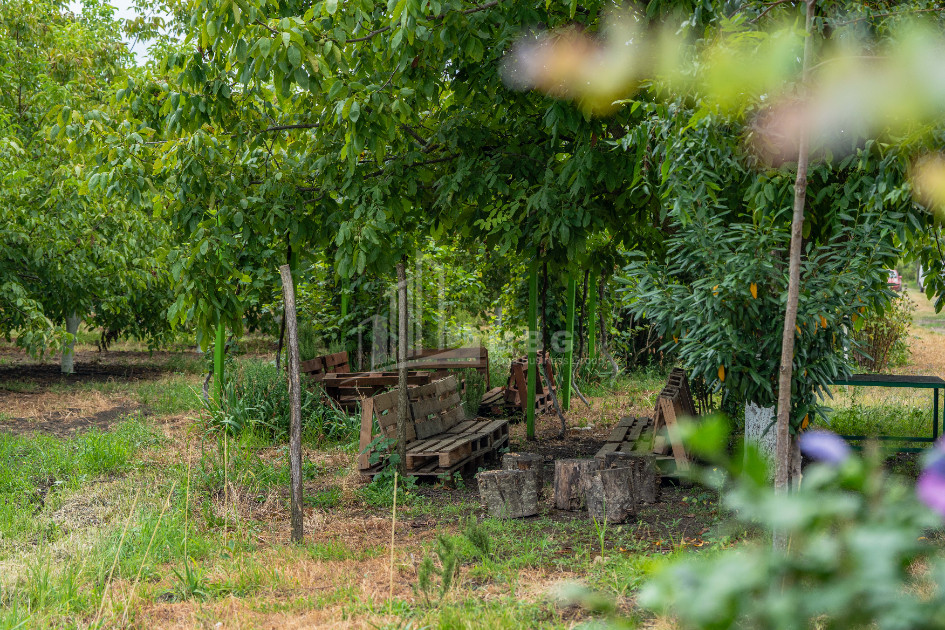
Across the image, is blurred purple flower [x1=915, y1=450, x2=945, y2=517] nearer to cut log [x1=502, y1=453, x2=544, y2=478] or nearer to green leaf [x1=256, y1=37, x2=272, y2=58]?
green leaf [x1=256, y1=37, x2=272, y2=58]

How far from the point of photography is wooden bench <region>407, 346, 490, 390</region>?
9312 mm

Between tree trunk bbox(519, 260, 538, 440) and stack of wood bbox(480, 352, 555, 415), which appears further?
stack of wood bbox(480, 352, 555, 415)

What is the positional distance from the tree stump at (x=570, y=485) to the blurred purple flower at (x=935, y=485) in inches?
173

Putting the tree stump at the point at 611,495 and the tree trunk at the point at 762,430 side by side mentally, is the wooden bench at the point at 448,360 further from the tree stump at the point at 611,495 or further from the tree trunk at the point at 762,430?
the tree stump at the point at 611,495

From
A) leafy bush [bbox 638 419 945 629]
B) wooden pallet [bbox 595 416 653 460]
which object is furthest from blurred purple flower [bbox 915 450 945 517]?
wooden pallet [bbox 595 416 653 460]

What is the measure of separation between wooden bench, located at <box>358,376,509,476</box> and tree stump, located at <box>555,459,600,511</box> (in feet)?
3.40

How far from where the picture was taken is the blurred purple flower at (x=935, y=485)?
96cm

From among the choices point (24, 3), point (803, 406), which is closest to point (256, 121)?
point (803, 406)

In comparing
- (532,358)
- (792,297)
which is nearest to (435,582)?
(792,297)

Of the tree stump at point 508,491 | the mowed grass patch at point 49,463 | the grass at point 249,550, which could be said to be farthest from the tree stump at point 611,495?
the mowed grass patch at point 49,463

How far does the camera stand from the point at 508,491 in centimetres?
517

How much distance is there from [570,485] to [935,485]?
4561 millimetres

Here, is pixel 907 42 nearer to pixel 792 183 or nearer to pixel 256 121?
pixel 792 183

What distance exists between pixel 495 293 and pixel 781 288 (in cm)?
1128
